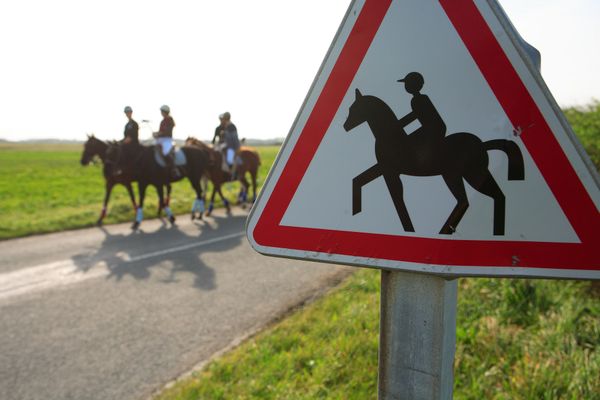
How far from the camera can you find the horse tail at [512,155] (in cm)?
99

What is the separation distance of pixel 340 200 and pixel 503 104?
1.62ft

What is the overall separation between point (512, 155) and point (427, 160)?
203mm

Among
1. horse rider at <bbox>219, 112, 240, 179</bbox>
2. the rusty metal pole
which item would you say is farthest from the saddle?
the rusty metal pole

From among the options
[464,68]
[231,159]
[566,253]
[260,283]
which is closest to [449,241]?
[566,253]

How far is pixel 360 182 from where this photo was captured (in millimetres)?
1136

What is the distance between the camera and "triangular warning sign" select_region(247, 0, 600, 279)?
0.99 metres

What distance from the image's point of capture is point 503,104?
1.01m

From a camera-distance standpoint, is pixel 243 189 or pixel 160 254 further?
pixel 243 189

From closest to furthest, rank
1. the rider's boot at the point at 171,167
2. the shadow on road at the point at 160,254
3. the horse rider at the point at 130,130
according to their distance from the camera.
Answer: the shadow on road at the point at 160,254 → the horse rider at the point at 130,130 → the rider's boot at the point at 171,167

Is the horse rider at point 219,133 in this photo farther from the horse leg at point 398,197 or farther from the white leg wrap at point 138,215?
the horse leg at point 398,197

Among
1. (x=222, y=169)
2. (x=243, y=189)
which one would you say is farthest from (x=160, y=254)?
(x=243, y=189)

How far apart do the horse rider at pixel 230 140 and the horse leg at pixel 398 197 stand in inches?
432

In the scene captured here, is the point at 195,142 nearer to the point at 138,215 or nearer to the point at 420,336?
the point at 138,215

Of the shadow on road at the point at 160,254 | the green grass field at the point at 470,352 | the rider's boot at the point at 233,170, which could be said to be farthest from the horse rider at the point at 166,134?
the green grass field at the point at 470,352
